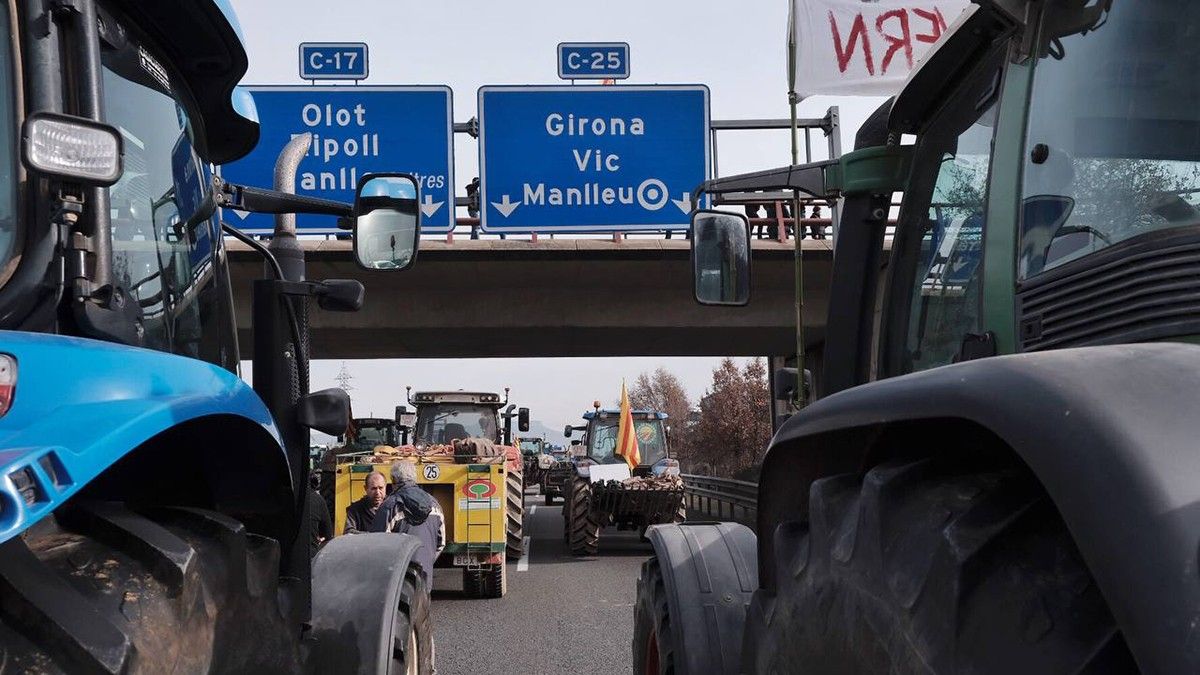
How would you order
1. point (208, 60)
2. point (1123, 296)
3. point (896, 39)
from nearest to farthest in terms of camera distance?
point (1123, 296) < point (208, 60) < point (896, 39)

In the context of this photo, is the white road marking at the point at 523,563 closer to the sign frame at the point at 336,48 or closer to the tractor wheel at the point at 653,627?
the sign frame at the point at 336,48

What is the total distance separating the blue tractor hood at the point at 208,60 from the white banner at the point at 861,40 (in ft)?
7.62

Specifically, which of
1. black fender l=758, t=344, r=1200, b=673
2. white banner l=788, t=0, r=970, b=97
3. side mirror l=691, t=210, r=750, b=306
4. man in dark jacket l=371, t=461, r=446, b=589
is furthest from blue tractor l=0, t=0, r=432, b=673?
man in dark jacket l=371, t=461, r=446, b=589

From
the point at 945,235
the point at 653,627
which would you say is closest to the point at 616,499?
the point at 653,627

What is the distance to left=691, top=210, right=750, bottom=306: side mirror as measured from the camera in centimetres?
339

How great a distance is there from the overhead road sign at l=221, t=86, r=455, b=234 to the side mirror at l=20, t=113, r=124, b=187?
44.2ft

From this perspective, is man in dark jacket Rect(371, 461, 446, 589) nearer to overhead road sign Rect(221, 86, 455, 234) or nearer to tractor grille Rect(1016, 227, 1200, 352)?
overhead road sign Rect(221, 86, 455, 234)

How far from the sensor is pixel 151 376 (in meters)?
2.05

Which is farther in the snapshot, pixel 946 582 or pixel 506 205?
pixel 506 205

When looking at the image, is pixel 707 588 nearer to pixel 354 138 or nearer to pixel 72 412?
pixel 72 412

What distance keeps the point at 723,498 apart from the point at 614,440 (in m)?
2.53

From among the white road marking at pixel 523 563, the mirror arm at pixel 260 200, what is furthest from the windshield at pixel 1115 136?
the white road marking at pixel 523 563

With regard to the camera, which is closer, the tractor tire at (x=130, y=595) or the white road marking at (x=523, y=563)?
the tractor tire at (x=130, y=595)

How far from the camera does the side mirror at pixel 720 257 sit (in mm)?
3393
